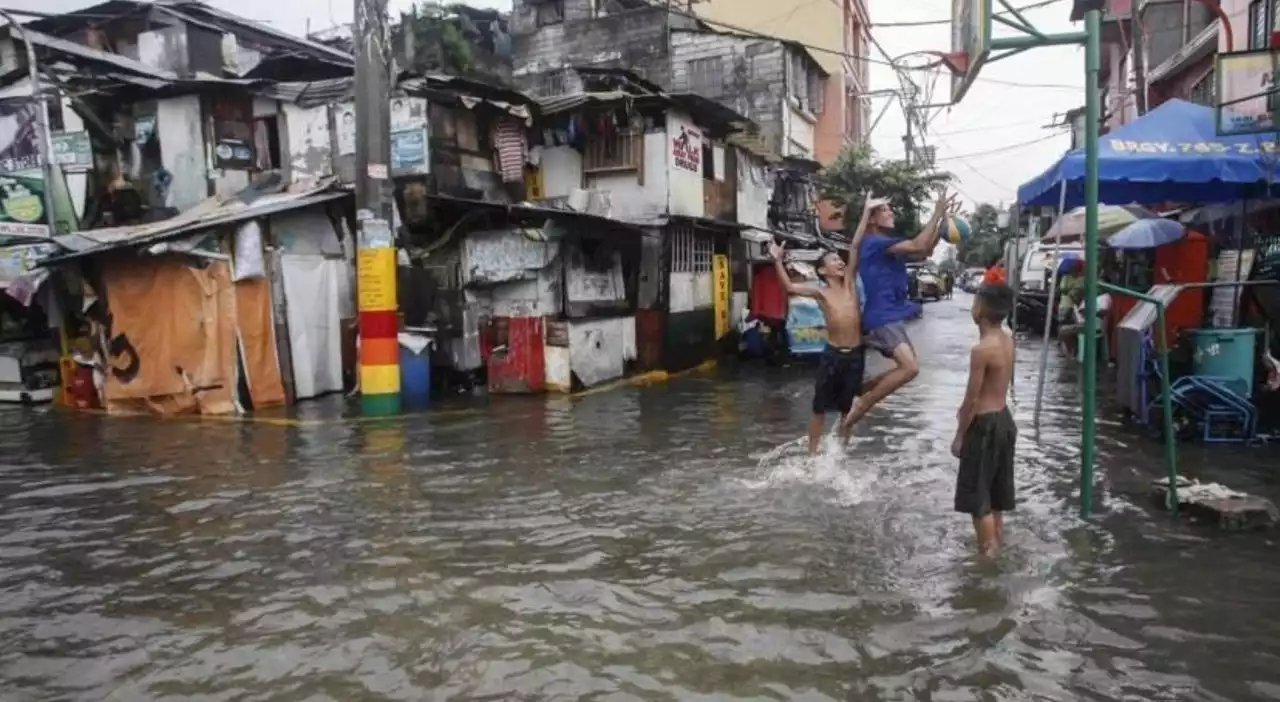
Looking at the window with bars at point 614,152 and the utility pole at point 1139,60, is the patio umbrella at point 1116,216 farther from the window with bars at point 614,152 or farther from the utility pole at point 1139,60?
the window with bars at point 614,152

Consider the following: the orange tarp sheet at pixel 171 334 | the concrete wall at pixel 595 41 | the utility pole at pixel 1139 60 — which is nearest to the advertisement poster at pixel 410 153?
the orange tarp sheet at pixel 171 334

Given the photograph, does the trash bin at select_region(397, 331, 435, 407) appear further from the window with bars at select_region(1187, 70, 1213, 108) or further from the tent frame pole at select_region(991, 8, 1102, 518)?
the window with bars at select_region(1187, 70, 1213, 108)

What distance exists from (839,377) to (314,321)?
9.08 m

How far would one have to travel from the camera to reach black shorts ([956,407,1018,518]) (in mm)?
5051

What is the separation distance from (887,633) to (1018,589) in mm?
984

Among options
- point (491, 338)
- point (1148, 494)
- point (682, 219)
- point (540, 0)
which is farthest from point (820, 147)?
point (1148, 494)

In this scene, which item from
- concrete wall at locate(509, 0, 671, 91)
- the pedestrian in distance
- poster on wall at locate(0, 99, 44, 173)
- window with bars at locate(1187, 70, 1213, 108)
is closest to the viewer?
the pedestrian in distance

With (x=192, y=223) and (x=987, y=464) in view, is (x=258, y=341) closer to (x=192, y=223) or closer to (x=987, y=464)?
(x=192, y=223)

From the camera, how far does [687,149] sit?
60.8ft

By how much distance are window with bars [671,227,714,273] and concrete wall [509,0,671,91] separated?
1056cm

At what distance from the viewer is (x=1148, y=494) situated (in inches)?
253

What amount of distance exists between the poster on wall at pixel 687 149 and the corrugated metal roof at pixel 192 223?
274 inches

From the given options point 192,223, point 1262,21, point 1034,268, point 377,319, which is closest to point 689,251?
point 377,319

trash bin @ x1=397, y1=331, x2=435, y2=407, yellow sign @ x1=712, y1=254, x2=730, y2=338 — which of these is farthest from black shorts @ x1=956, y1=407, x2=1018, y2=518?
yellow sign @ x1=712, y1=254, x2=730, y2=338
